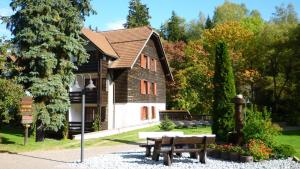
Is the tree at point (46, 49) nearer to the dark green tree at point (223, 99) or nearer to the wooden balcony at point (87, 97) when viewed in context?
the wooden balcony at point (87, 97)

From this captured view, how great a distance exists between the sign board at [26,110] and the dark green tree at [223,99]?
10116 mm

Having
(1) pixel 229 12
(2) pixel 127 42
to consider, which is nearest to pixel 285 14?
(1) pixel 229 12

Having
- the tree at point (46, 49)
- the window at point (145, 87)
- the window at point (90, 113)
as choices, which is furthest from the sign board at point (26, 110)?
the window at point (145, 87)

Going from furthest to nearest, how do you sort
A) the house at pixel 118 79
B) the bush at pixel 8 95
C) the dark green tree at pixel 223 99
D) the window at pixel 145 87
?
the window at pixel 145 87 < the house at pixel 118 79 < the bush at pixel 8 95 < the dark green tree at pixel 223 99

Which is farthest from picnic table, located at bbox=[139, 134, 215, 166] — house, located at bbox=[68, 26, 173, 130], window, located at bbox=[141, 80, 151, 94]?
window, located at bbox=[141, 80, 151, 94]

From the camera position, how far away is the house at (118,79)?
33125mm

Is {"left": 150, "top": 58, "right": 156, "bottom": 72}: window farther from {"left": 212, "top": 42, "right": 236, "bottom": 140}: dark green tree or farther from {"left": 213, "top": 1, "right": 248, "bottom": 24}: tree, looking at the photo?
{"left": 213, "top": 1, "right": 248, "bottom": 24}: tree

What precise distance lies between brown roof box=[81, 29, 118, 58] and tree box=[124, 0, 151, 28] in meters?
38.6

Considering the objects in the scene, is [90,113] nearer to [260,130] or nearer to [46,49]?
[46,49]

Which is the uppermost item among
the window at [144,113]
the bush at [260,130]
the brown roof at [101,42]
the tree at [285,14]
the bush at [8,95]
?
the tree at [285,14]

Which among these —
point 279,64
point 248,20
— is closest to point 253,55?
point 279,64

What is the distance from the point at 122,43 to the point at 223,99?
20.6 meters

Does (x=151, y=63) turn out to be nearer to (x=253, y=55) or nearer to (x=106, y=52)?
(x=106, y=52)

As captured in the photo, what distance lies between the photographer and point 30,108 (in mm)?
21469
